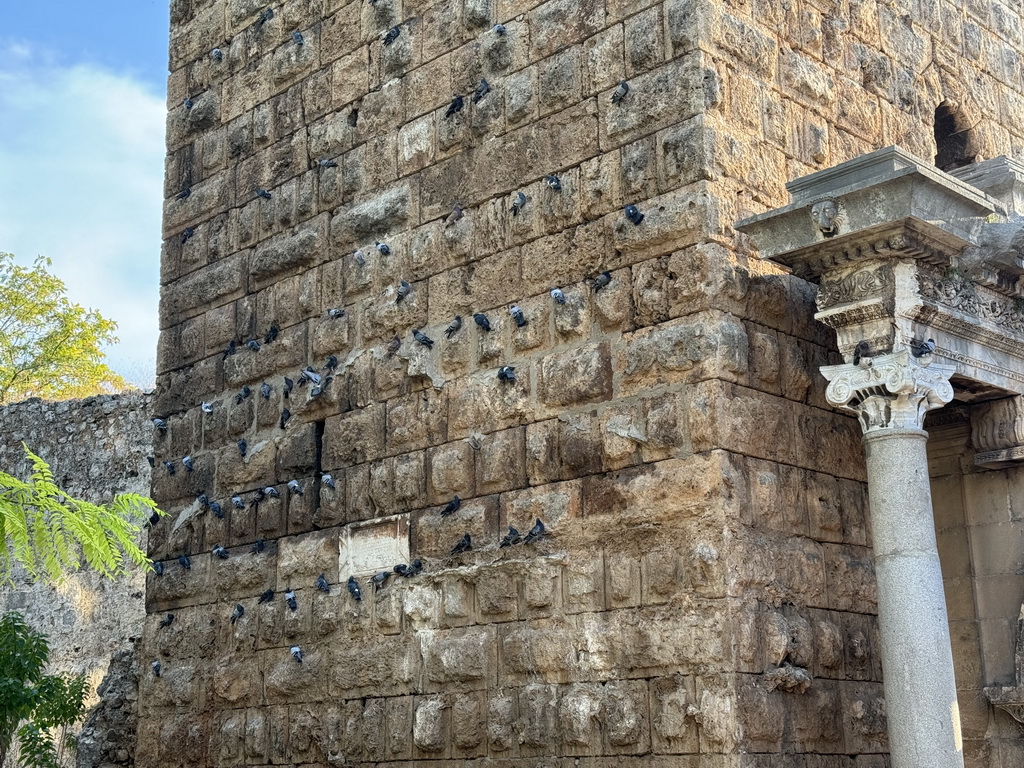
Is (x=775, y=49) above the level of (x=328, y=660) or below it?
above

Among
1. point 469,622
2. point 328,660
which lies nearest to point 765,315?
A: point 469,622

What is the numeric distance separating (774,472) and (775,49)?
2207 mm

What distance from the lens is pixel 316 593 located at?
24.7 ft

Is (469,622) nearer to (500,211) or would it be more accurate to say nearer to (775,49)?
(500,211)

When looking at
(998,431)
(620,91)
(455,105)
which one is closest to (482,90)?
(455,105)

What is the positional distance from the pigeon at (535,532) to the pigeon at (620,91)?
207cm

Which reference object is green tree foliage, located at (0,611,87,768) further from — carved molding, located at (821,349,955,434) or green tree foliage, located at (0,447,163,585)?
carved molding, located at (821,349,955,434)

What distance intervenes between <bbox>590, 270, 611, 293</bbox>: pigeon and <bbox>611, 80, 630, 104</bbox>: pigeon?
856 mm

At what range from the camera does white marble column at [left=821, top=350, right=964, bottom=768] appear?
564 centimetres

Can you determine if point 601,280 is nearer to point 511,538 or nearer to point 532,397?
point 532,397

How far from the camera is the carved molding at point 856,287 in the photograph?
611 centimetres

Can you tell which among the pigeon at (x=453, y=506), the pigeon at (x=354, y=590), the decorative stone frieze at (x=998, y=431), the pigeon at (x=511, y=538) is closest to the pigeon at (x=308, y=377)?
the pigeon at (x=354, y=590)

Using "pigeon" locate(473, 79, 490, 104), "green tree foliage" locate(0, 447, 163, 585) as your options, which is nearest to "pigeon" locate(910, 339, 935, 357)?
"pigeon" locate(473, 79, 490, 104)

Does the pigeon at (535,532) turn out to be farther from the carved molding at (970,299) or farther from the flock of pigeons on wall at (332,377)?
the carved molding at (970,299)
